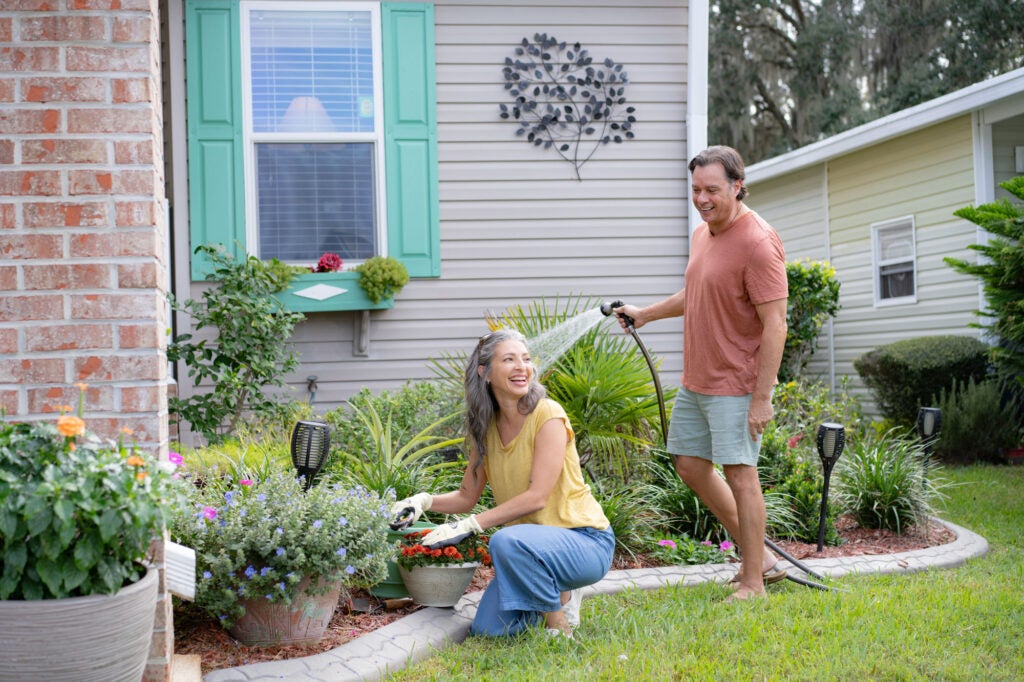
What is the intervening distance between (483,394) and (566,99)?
350 centimetres

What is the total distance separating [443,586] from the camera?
3539mm

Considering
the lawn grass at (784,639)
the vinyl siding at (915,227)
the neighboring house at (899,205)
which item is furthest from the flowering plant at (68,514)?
the vinyl siding at (915,227)

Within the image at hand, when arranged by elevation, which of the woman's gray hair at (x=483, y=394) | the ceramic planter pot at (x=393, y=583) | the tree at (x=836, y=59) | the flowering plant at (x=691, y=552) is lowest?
the flowering plant at (x=691, y=552)

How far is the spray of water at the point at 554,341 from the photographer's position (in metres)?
5.18

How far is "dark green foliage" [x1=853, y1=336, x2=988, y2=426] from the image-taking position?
8.94 m

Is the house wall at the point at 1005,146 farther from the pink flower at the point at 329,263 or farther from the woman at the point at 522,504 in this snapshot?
the woman at the point at 522,504

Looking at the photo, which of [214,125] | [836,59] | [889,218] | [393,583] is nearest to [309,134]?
[214,125]

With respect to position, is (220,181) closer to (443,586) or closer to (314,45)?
(314,45)

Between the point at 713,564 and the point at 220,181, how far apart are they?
3.80m

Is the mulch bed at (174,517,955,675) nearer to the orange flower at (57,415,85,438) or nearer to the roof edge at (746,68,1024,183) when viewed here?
the orange flower at (57,415,85,438)

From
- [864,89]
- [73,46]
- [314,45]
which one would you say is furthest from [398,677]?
[864,89]

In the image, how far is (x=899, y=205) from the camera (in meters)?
10.8

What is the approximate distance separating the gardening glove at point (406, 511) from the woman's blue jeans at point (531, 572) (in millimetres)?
394

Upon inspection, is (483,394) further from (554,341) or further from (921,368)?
(921,368)
